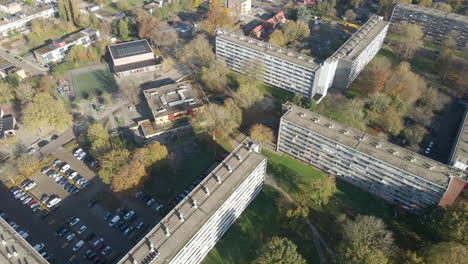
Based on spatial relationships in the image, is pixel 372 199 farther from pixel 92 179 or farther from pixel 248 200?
pixel 92 179

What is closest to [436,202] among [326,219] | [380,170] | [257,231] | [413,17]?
[380,170]

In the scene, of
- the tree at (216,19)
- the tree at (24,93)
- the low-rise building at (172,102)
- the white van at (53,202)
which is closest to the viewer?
the white van at (53,202)

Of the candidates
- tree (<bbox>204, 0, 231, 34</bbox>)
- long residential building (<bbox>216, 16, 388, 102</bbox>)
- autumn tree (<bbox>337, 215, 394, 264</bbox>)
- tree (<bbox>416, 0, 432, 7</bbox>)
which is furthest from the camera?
tree (<bbox>416, 0, 432, 7</bbox>)

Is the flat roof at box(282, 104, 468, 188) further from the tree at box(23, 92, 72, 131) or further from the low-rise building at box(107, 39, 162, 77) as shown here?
the tree at box(23, 92, 72, 131)

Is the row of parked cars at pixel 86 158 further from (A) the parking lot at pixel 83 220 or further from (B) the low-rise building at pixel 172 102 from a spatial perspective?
(B) the low-rise building at pixel 172 102

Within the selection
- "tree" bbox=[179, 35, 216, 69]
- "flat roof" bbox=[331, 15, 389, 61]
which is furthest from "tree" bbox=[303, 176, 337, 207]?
"tree" bbox=[179, 35, 216, 69]

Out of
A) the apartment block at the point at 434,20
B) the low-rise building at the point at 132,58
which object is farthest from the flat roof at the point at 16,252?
the apartment block at the point at 434,20
